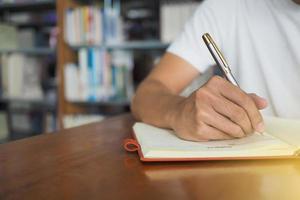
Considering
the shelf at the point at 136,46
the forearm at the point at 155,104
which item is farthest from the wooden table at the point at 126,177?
the shelf at the point at 136,46

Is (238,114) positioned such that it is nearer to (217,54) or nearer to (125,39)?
(217,54)

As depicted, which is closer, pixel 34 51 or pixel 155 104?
pixel 155 104

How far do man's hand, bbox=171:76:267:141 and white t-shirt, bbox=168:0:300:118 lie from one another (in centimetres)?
38

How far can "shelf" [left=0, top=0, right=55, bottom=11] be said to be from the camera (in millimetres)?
2502

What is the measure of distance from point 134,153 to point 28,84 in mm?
2367

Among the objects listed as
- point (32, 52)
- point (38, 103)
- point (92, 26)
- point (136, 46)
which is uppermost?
point (92, 26)

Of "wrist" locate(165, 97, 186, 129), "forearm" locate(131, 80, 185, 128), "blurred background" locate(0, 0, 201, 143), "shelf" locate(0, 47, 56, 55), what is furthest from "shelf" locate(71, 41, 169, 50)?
"wrist" locate(165, 97, 186, 129)

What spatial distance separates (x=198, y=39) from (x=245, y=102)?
470 mm

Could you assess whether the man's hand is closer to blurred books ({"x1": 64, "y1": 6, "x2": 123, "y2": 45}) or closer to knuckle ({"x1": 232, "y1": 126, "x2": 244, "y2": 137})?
knuckle ({"x1": 232, "y1": 126, "x2": 244, "y2": 137})

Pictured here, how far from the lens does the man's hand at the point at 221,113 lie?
0.54m

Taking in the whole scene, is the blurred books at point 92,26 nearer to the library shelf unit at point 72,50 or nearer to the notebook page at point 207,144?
the library shelf unit at point 72,50

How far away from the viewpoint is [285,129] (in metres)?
0.58

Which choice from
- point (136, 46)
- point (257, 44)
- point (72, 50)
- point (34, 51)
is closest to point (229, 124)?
point (257, 44)

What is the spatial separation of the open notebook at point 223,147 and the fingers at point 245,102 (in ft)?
0.08
